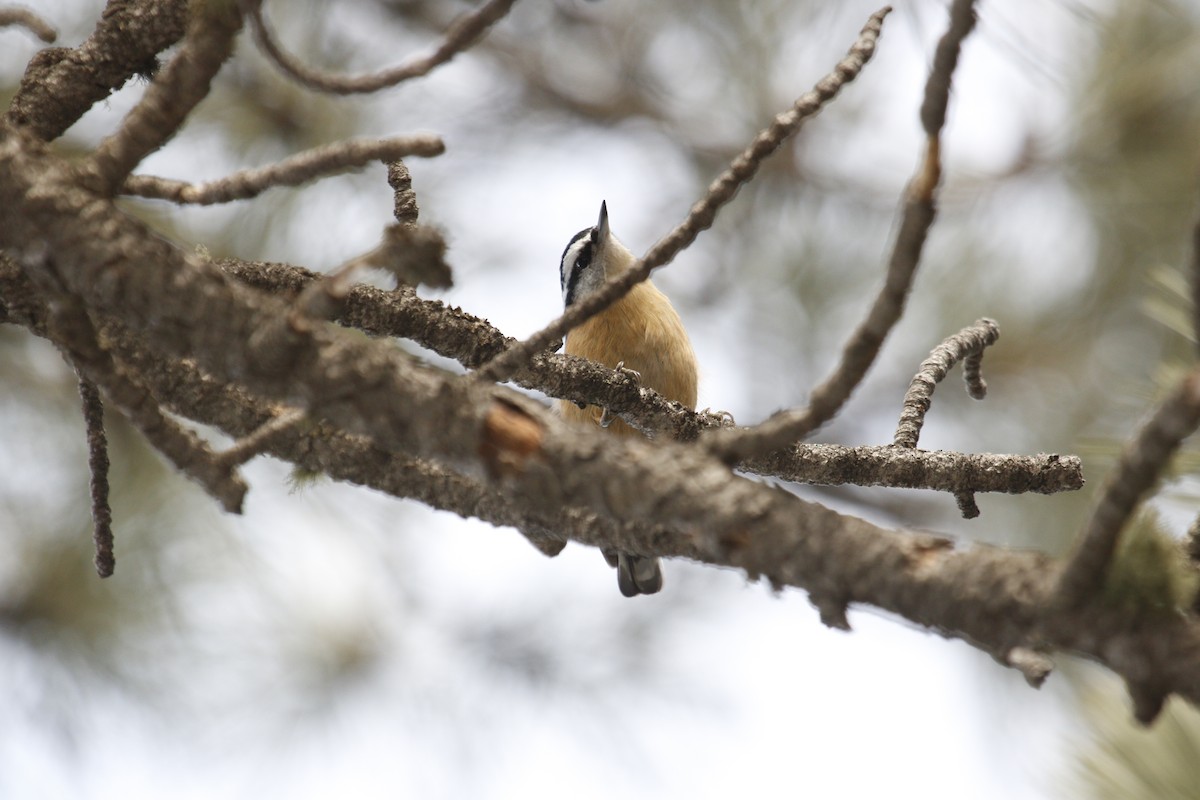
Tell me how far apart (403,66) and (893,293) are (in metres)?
0.40

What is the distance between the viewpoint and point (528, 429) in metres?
0.77

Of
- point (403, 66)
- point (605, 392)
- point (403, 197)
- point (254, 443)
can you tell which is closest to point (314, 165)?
point (403, 66)

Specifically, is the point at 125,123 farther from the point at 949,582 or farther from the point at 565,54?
the point at 565,54

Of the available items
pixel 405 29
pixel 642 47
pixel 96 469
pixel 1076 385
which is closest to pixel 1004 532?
pixel 1076 385

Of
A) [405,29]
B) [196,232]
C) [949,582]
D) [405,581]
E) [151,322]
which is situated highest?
[949,582]

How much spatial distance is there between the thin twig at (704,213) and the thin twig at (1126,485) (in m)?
0.39

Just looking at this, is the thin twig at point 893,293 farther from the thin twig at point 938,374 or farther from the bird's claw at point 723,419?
the bird's claw at point 723,419

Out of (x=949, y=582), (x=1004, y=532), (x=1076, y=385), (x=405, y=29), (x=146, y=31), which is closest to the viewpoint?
(x=949, y=582)

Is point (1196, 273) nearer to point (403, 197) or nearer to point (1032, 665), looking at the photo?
point (1032, 665)

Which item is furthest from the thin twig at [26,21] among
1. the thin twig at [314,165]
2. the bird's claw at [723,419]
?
the bird's claw at [723,419]

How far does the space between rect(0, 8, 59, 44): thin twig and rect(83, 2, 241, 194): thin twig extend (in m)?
0.28

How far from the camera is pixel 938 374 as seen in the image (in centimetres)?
141

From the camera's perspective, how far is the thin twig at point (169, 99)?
0.84m

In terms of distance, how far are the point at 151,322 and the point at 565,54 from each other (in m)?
2.93
